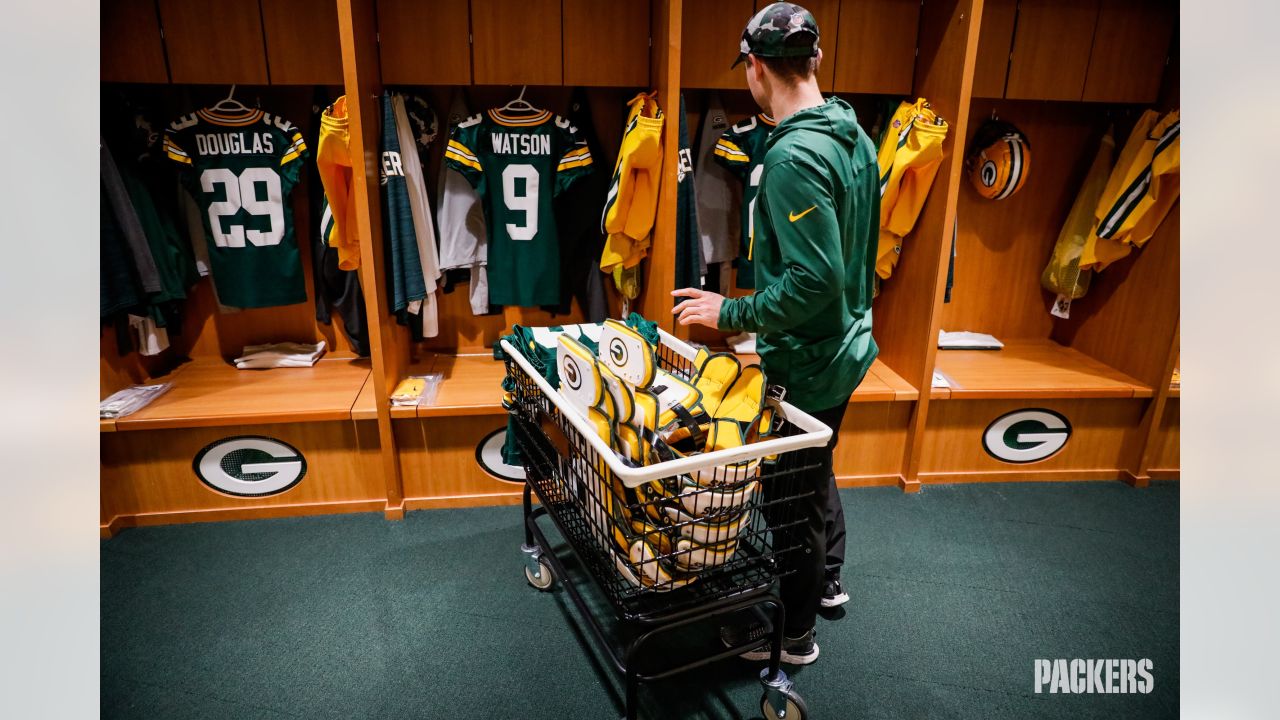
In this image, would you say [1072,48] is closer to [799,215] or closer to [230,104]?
[799,215]

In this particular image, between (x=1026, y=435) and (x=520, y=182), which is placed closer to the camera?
(x=520, y=182)

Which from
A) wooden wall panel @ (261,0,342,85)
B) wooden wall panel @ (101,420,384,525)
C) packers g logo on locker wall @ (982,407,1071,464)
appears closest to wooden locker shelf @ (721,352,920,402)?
packers g logo on locker wall @ (982,407,1071,464)

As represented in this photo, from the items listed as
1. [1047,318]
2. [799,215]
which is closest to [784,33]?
[799,215]

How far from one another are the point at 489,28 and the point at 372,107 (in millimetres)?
525

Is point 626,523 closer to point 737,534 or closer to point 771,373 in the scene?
point 737,534

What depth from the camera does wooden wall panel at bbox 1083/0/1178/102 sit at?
288cm

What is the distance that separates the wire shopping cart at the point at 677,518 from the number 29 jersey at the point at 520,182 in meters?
1.14

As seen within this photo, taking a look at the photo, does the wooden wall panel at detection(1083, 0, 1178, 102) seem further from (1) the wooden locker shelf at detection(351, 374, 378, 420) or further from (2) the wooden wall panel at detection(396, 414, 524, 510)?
(1) the wooden locker shelf at detection(351, 374, 378, 420)

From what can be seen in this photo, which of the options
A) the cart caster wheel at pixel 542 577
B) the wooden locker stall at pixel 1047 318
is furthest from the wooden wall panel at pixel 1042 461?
the cart caster wheel at pixel 542 577

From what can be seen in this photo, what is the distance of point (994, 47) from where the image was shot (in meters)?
2.87

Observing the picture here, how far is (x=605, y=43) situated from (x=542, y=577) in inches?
75.4

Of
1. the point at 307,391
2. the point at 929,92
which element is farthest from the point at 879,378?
the point at 307,391

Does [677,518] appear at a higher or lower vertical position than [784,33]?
lower

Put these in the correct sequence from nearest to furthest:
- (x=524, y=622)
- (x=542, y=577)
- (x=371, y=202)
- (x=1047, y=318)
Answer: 1. (x=524, y=622)
2. (x=542, y=577)
3. (x=371, y=202)
4. (x=1047, y=318)
